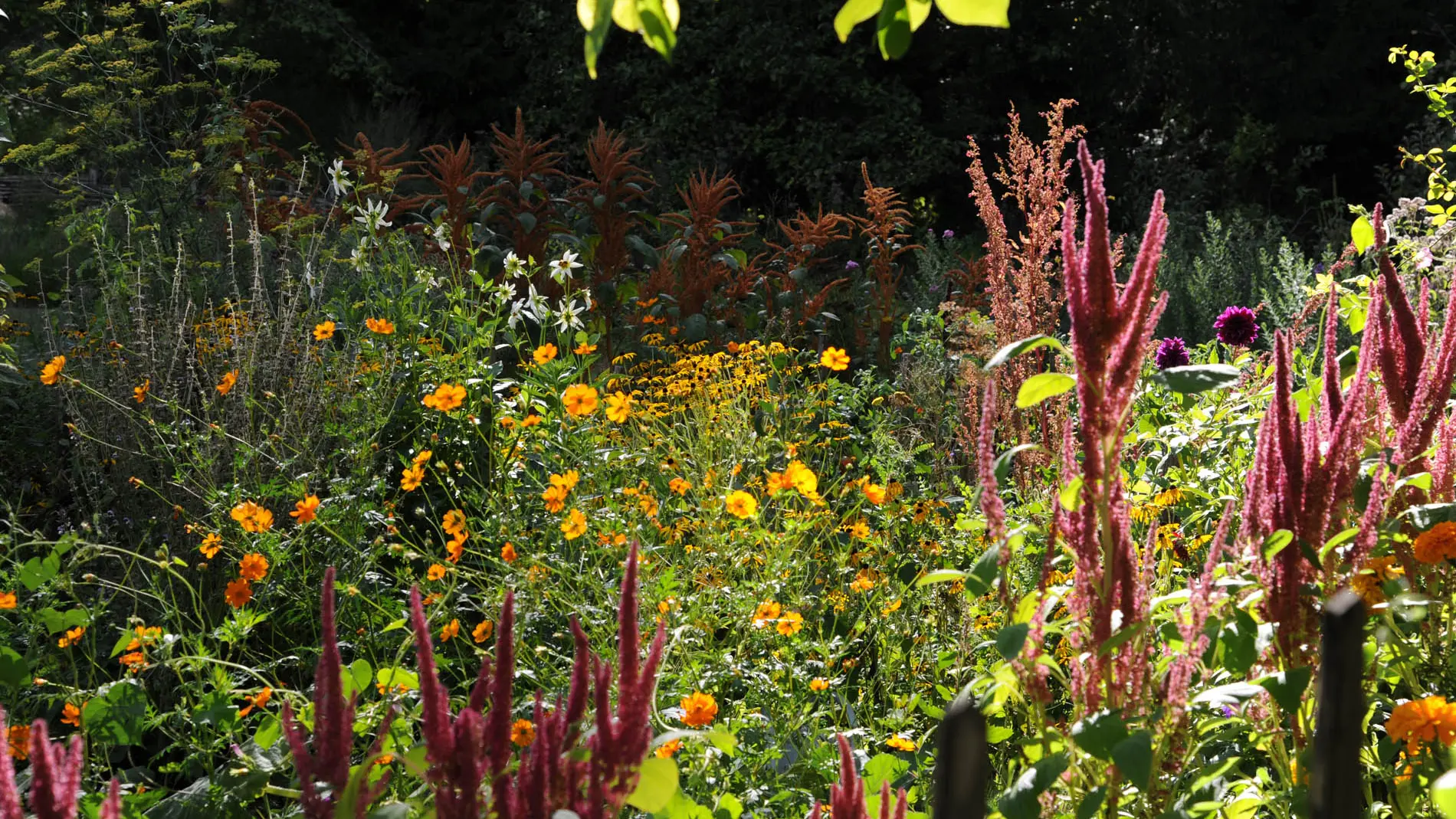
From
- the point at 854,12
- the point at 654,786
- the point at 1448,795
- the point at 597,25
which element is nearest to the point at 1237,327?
the point at 854,12

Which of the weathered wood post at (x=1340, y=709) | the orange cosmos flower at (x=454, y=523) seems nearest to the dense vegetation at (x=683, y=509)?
the orange cosmos flower at (x=454, y=523)

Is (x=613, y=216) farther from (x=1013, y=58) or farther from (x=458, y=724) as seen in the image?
(x=1013, y=58)

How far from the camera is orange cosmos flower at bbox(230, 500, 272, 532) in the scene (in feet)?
8.41

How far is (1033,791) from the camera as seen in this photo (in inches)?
49.4

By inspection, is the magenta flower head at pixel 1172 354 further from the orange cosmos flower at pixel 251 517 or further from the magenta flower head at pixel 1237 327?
the orange cosmos flower at pixel 251 517

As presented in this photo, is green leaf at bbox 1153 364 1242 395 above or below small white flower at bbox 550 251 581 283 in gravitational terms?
below

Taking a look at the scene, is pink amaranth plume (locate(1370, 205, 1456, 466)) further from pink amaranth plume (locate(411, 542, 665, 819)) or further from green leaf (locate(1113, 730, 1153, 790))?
pink amaranth plume (locate(411, 542, 665, 819))

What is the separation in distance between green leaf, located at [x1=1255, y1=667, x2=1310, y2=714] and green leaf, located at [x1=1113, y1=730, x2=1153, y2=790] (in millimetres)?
231

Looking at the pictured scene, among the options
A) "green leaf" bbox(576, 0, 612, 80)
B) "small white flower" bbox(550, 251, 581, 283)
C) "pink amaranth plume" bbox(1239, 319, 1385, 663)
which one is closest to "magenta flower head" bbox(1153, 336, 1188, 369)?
"small white flower" bbox(550, 251, 581, 283)

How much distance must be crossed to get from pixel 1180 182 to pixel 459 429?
10416mm

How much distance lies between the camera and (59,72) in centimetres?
646

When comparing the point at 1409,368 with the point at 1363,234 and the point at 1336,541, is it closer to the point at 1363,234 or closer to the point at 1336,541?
the point at 1336,541

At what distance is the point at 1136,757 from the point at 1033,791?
0.16 m

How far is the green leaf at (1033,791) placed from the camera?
49.0 inches
